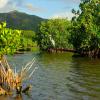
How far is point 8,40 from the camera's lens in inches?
1320

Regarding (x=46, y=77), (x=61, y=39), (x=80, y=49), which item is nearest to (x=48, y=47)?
(x=61, y=39)

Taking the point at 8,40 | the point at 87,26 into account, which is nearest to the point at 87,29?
the point at 87,26

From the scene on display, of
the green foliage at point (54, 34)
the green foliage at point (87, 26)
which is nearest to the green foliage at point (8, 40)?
the green foliage at point (87, 26)

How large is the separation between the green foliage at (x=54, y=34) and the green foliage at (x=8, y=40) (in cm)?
11154

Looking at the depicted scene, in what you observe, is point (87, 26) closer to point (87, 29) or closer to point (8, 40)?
point (87, 29)

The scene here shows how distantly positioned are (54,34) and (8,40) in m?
118

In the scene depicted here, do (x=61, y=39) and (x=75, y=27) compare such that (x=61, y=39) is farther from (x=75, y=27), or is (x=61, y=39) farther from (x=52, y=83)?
(x=52, y=83)

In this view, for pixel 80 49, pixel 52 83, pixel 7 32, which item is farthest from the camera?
pixel 80 49

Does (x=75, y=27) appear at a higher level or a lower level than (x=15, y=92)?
higher

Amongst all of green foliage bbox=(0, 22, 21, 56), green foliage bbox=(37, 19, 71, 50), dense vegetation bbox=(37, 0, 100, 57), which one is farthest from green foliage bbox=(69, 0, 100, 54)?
green foliage bbox=(0, 22, 21, 56)

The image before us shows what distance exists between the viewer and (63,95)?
35469mm

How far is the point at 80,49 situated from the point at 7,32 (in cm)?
6777

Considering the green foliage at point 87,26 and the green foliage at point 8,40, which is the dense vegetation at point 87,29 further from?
the green foliage at point 8,40

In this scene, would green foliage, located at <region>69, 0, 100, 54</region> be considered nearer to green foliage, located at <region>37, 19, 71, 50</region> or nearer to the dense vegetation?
the dense vegetation
